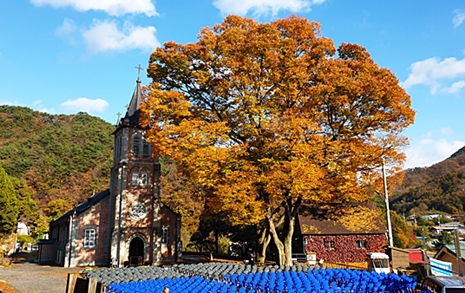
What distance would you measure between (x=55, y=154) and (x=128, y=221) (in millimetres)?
57473

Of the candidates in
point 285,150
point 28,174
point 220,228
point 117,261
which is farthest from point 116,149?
point 28,174

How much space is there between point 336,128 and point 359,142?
167 cm

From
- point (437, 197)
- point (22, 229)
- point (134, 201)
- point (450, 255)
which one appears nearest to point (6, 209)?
point (134, 201)

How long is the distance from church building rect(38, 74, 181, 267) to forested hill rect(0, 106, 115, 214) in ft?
93.9

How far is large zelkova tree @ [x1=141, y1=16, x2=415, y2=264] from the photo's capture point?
18.5 metres

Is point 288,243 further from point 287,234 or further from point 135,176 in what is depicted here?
point 135,176

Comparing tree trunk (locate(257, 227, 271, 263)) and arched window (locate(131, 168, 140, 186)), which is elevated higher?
arched window (locate(131, 168, 140, 186))

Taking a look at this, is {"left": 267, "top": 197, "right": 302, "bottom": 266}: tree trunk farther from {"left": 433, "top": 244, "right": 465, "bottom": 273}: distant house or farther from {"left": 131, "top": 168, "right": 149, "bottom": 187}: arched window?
{"left": 131, "top": 168, "right": 149, "bottom": 187}: arched window

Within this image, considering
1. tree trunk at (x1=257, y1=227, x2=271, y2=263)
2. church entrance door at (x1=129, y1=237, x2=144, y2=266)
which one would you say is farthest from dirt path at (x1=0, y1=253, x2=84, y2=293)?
tree trunk at (x1=257, y1=227, x2=271, y2=263)

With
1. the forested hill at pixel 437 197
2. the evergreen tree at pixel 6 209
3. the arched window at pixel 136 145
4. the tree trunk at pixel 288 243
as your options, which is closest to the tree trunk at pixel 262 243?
the tree trunk at pixel 288 243

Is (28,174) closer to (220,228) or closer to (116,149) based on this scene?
(116,149)

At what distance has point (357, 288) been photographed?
13352 mm

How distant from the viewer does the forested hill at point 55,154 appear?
214 feet

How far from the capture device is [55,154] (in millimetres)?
76750
